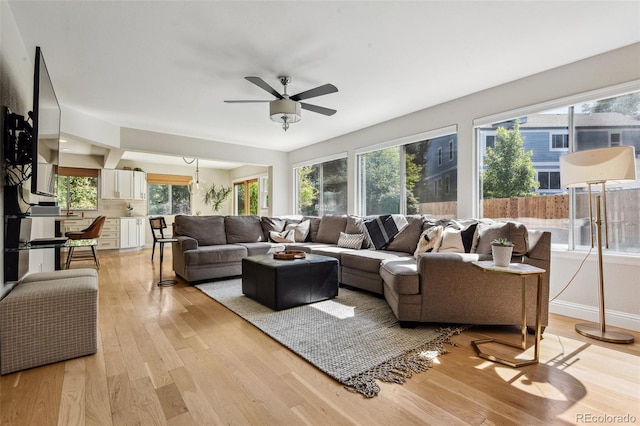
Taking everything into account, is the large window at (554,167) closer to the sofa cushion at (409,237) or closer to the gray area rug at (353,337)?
the sofa cushion at (409,237)

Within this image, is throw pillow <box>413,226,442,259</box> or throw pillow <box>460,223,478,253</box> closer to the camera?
throw pillow <box>460,223,478,253</box>

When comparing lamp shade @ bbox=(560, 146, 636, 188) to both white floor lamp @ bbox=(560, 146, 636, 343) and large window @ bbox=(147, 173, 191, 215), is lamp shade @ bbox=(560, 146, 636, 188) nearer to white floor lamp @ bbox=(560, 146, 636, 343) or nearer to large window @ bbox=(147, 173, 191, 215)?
white floor lamp @ bbox=(560, 146, 636, 343)

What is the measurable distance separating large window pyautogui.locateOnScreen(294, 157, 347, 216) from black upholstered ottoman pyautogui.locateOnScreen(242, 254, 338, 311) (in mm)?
2599

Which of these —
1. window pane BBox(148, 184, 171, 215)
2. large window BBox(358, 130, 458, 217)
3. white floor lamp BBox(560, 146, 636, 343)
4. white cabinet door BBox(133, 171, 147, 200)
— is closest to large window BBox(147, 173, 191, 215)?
window pane BBox(148, 184, 171, 215)

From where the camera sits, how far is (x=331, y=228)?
5.03 metres

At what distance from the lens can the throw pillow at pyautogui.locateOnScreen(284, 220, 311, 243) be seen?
5.28m

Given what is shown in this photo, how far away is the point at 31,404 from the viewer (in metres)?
1.56

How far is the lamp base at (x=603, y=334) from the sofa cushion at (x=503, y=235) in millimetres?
796

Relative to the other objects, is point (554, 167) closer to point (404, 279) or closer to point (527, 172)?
point (527, 172)

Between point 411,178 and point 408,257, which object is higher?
point 411,178

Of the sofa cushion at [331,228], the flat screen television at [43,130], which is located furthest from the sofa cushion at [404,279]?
the flat screen television at [43,130]

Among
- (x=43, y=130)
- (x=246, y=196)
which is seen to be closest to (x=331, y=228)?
(x=43, y=130)

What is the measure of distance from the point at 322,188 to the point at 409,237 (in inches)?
114

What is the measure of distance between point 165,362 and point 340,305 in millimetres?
1688
